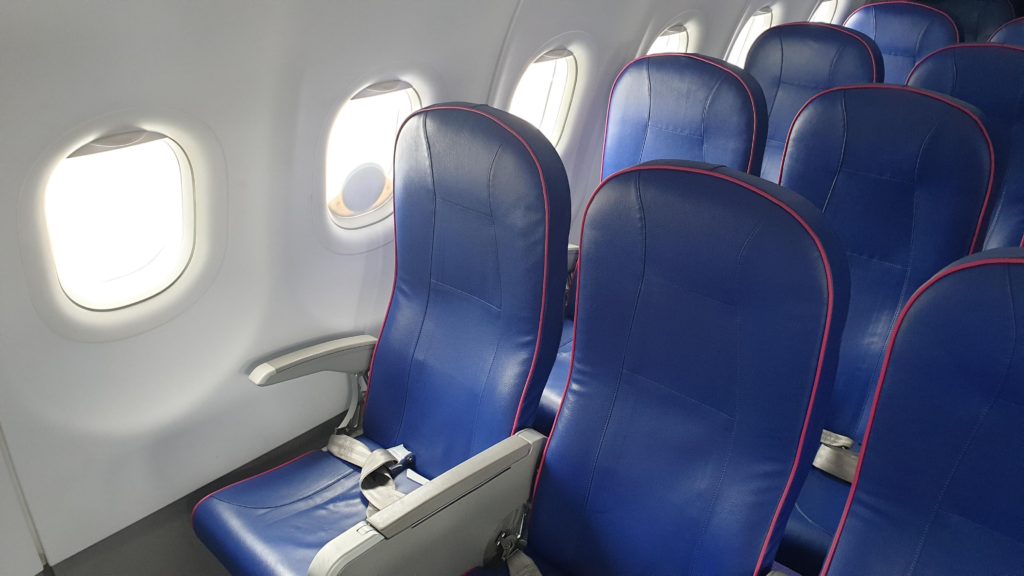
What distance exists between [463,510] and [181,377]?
0.95 metres

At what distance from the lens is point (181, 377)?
6.84ft

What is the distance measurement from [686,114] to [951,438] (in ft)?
5.62

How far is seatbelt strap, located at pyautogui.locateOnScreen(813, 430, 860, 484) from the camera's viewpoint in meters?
1.94

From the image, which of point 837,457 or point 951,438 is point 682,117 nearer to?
point 837,457

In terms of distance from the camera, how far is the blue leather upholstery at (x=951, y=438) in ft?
3.68

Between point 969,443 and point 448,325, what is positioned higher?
point 969,443

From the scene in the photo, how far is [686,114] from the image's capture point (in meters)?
2.67

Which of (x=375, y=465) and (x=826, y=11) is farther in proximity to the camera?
(x=826, y=11)

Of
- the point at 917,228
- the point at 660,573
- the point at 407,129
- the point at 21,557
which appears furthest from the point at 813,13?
the point at 21,557

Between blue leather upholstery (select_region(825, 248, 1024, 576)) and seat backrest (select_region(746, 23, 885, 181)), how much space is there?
2173 millimetres

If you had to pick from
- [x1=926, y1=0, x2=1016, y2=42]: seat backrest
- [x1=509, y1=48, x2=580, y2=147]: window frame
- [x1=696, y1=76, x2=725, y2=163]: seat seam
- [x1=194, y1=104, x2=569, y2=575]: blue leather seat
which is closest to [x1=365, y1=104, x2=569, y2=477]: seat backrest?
[x1=194, y1=104, x2=569, y2=575]: blue leather seat

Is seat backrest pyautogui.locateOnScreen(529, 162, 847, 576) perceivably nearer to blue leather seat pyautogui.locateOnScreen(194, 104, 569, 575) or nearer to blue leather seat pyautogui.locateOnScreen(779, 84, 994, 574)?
blue leather seat pyautogui.locateOnScreen(194, 104, 569, 575)

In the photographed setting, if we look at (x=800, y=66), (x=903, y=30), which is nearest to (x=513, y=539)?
(x=800, y=66)

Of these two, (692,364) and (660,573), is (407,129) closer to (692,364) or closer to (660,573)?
(692,364)
